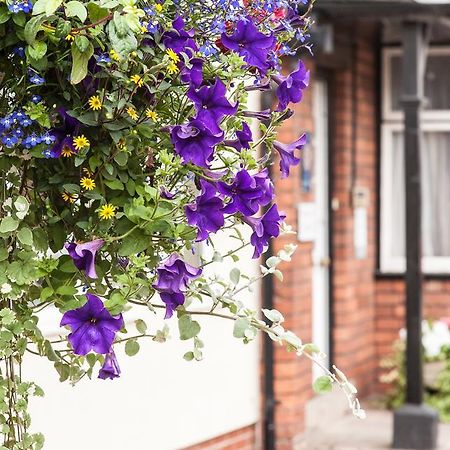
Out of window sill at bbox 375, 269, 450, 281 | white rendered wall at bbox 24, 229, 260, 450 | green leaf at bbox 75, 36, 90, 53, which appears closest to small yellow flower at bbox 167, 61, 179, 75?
green leaf at bbox 75, 36, 90, 53

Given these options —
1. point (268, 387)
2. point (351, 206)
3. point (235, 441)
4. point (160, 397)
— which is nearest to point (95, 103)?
point (160, 397)

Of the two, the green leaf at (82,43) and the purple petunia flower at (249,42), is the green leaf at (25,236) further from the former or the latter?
the purple petunia flower at (249,42)

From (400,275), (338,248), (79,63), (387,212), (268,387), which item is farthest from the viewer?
(387,212)

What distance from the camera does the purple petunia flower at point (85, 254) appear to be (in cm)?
282

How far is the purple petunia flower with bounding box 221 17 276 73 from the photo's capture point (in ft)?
10.00

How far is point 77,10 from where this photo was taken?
268 cm

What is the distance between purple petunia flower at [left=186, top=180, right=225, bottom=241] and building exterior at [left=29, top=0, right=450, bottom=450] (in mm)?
3435

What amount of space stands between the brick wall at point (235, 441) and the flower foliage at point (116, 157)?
3835 millimetres

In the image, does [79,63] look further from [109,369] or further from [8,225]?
[109,369]

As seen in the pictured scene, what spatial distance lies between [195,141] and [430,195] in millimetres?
7804

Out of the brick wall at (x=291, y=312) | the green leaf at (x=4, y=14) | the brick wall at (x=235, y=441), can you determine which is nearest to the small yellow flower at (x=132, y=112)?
the green leaf at (x=4, y=14)

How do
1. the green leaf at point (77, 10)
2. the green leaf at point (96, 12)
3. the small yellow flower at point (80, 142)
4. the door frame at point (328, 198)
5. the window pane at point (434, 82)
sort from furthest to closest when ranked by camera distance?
the window pane at point (434, 82) → the door frame at point (328, 198) → the small yellow flower at point (80, 142) → the green leaf at point (96, 12) → the green leaf at point (77, 10)

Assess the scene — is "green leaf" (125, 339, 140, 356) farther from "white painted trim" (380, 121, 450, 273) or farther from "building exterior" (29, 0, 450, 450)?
"white painted trim" (380, 121, 450, 273)

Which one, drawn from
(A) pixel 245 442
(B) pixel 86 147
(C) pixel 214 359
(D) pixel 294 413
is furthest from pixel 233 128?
(D) pixel 294 413
